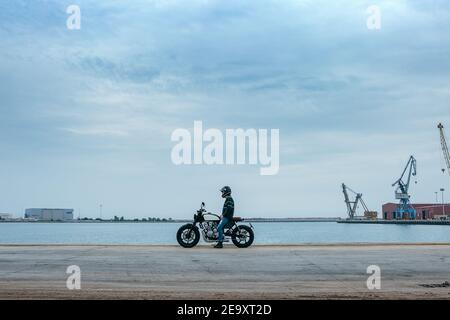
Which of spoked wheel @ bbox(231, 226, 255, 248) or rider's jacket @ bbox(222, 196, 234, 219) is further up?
rider's jacket @ bbox(222, 196, 234, 219)

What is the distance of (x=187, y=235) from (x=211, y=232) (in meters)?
1.04

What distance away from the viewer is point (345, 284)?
11.4m

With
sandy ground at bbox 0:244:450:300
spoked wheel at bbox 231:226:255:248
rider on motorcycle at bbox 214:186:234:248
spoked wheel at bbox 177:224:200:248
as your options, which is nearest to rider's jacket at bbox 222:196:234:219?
rider on motorcycle at bbox 214:186:234:248

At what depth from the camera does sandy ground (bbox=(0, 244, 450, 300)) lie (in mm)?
9891

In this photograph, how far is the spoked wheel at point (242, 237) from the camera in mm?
21406

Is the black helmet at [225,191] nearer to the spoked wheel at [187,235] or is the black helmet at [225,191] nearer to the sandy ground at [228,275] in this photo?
the spoked wheel at [187,235]

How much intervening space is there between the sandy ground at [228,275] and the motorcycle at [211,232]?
225 centimetres

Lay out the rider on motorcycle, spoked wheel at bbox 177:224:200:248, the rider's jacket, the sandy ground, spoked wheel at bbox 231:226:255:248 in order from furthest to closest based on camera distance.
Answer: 1. spoked wheel at bbox 177:224:200:248
2. spoked wheel at bbox 231:226:255:248
3. the rider's jacket
4. the rider on motorcycle
5. the sandy ground

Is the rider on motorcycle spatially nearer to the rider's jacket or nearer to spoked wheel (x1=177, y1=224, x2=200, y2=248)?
the rider's jacket

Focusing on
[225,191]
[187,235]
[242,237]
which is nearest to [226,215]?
[225,191]

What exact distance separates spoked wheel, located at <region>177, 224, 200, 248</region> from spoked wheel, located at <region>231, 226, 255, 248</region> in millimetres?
1494

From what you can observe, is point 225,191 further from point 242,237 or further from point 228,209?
point 242,237

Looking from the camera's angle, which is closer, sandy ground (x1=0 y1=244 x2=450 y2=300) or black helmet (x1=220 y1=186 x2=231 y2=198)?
sandy ground (x1=0 y1=244 x2=450 y2=300)
